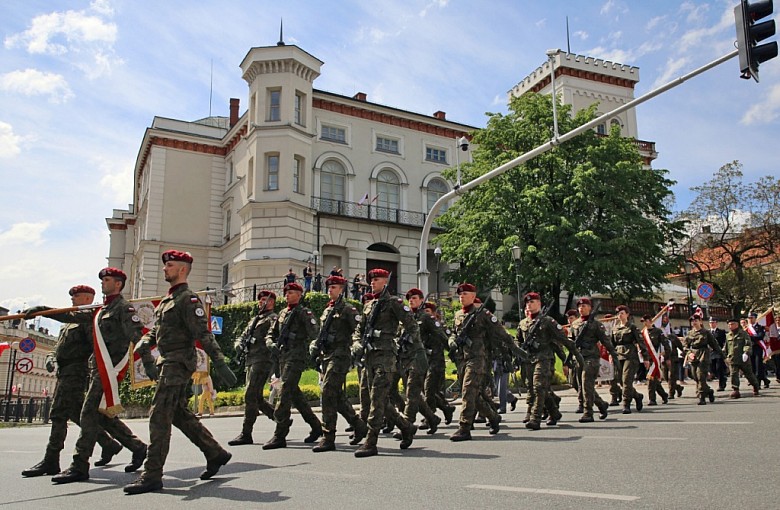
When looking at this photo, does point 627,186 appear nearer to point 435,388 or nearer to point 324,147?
point 324,147

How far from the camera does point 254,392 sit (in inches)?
396

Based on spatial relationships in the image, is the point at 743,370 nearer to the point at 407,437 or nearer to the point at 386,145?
the point at 407,437

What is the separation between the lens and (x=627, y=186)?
3219 centimetres

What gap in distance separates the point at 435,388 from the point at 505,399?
11.5 feet

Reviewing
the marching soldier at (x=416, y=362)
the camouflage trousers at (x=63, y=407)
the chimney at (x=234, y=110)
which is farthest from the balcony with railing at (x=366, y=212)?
the camouflage trousers at (x=63, y=407)

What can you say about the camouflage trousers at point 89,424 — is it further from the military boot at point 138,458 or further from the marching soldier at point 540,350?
the marching soldier at point 540,350

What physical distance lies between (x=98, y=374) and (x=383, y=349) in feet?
11.5

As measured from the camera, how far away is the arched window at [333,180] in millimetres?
38531

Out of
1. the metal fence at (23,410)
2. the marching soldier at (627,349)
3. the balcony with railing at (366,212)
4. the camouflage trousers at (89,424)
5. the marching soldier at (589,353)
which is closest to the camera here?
the camouflage trousers at (89,424)

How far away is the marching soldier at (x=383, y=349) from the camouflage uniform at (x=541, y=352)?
3.02 metres

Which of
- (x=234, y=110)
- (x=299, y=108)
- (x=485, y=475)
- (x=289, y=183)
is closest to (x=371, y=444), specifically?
(x=485, y=475)

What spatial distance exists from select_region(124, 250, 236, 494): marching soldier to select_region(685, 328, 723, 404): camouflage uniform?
11.8 metres

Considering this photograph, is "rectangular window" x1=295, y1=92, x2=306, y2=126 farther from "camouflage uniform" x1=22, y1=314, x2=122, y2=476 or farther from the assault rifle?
"camouflage uniform" x1=22, y1=314, x2=122, y2=476

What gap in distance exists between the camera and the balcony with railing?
3762 centimetres
